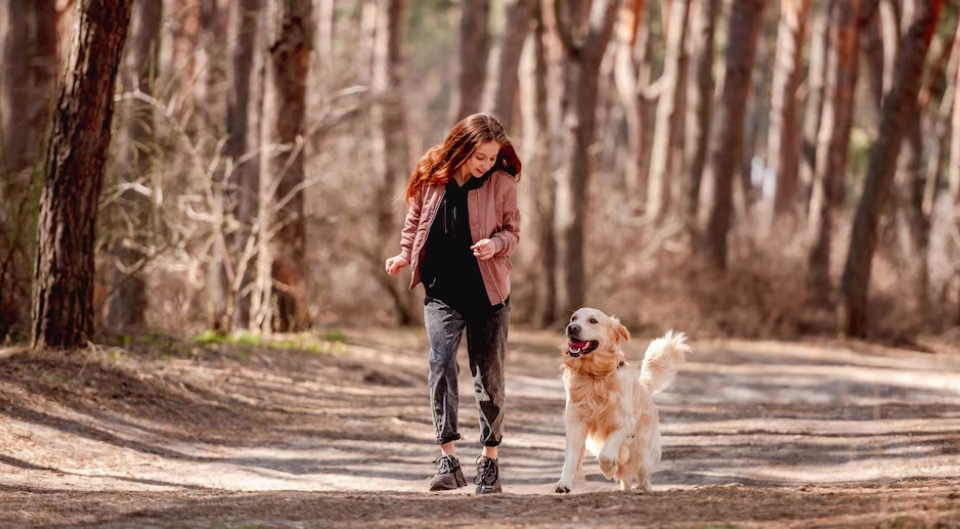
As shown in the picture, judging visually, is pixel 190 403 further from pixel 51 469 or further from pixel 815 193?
pixel 815 193

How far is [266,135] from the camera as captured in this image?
16141 mm

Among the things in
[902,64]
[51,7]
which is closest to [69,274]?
[51,7]

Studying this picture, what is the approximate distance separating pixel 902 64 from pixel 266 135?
10158mm

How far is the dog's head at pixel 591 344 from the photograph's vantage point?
7.58 meters

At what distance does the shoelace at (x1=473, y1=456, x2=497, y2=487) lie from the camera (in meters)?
7.82

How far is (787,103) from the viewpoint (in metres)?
34.4

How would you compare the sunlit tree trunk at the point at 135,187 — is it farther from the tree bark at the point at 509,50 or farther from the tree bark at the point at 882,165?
the tree bark at the point at 882,165

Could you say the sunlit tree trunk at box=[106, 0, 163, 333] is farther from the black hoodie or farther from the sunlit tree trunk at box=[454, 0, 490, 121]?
the sunlit tree trunk at box=[454, 0, 490, 121]

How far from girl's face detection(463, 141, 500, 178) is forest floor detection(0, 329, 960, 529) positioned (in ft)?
5.97

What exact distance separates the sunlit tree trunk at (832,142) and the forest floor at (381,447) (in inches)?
338

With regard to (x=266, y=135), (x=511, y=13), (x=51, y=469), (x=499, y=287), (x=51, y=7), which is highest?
(x=511, y=13)

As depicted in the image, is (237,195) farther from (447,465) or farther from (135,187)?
(447,465)

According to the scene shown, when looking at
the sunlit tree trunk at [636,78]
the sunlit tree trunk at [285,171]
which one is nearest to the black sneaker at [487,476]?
the sunlit tree trunk at [285,171]

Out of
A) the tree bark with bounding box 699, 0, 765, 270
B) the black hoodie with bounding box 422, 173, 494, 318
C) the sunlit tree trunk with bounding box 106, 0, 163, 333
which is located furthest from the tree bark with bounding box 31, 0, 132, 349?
the tree bark with bounding box 699, 0, 765, 270
